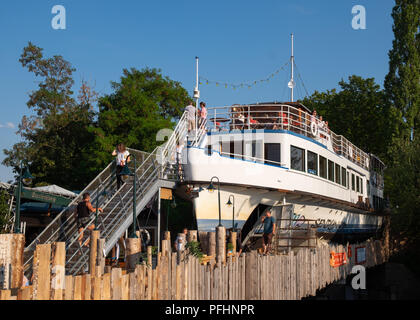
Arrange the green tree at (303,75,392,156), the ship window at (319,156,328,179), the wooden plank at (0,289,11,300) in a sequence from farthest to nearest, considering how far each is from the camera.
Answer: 1. the green tree at (303,75,392,156)
2. the ship window at (319,156,328,179)
3. the wooden plank at (0,289,11,300)

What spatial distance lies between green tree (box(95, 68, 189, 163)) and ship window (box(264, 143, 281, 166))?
13688 mm

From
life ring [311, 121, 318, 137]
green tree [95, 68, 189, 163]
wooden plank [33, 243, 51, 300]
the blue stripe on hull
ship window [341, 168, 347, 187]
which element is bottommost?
wooden plank [33, 243, 51, 300]

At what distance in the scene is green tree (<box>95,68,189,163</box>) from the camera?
30.2m

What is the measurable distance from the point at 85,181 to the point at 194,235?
63.2 ft

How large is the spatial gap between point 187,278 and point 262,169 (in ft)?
27.8

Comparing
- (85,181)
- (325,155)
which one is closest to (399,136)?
(325,155)

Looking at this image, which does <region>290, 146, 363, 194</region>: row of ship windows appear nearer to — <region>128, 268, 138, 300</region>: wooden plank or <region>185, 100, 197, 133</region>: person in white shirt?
<region>185, 100, 197, 133</region>: person in white shirt

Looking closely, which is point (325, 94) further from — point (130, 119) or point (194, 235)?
point (194, 235)

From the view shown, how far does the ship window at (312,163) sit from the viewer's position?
19280 millimetres

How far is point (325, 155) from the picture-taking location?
2088cm

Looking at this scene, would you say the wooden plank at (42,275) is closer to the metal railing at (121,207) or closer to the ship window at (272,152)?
the metal railing at (121,207)

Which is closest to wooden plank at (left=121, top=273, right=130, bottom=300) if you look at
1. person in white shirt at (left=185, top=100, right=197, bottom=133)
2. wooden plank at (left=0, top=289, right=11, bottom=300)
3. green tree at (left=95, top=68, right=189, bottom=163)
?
wooden plank at (left=0, top=289, right=11, bottom=300)

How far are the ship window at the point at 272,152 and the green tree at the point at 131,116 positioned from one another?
13.7 meters

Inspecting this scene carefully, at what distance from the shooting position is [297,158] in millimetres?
18422
